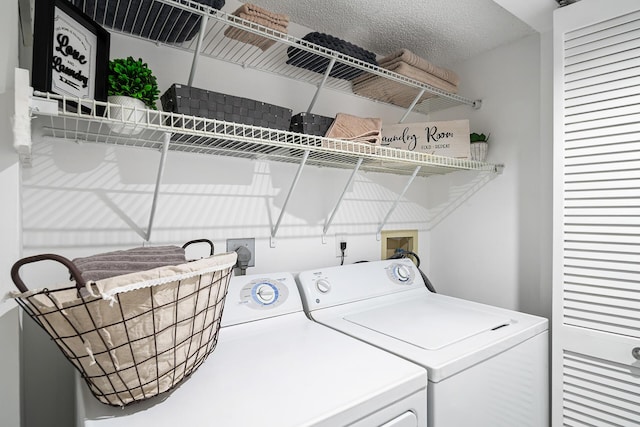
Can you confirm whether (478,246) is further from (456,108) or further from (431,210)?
(456,108)

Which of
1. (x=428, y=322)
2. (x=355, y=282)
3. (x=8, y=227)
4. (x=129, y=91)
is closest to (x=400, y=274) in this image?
(x=355, y=282)

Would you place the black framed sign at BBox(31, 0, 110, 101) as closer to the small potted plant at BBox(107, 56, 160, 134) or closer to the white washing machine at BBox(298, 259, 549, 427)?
the small potted plant at BBox(107, 56, 160, 134)

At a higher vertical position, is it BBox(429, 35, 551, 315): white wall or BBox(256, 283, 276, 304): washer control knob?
BBox(429, 35, 551, 315): white wall

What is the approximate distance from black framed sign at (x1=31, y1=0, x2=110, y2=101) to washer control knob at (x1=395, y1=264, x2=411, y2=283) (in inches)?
59.0

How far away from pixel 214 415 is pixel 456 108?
228 centimetres

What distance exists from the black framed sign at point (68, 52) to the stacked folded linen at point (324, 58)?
2.59ft

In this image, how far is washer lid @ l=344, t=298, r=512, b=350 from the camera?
1204 mm

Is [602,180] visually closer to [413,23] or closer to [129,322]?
[413,23]

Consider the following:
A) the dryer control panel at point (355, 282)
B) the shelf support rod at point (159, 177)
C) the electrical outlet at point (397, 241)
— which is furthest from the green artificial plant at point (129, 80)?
the electrical outlet at point (397, 241)

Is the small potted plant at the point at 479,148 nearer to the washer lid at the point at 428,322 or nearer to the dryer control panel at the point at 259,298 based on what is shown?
the washer lid at the point at 428,322

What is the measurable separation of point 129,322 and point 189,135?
2.32 ft

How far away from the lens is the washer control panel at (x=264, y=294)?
4.31 ft

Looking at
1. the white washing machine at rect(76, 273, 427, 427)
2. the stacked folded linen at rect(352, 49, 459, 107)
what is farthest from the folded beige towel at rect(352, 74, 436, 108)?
the white washing machine at rect(76, 273, 427, 427)

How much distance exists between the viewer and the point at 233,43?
1.52m
